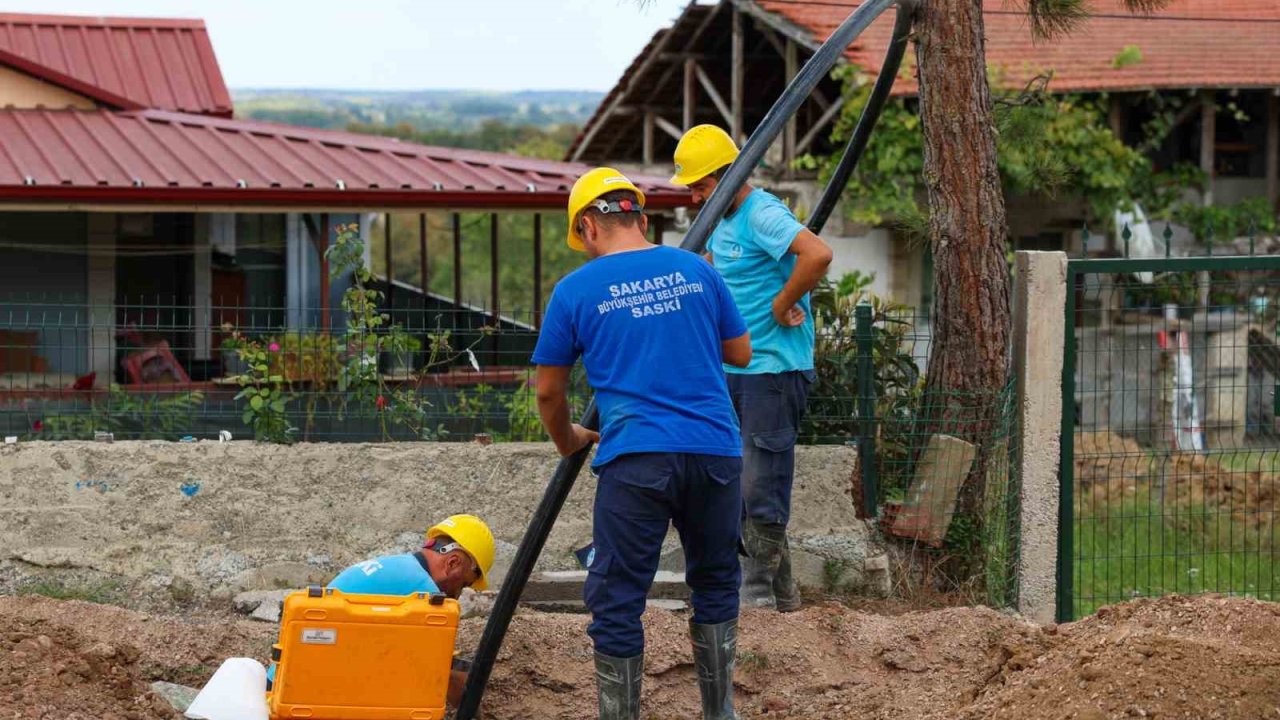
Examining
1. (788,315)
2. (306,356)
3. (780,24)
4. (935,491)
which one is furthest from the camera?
(780,24)

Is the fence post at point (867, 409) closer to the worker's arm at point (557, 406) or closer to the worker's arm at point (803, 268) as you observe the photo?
the worker's arm at point (803, 268)

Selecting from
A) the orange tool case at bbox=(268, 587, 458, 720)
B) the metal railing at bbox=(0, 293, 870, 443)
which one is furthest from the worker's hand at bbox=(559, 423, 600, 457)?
the metal railing at bbox=(0, 293, 870, 443)

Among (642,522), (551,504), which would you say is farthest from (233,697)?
(642,522)

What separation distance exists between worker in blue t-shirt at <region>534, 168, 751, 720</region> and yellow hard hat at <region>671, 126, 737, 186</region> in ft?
4.25

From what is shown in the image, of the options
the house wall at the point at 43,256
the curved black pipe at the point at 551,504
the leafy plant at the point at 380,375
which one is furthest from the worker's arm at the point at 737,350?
the house wall at the point at 43,256

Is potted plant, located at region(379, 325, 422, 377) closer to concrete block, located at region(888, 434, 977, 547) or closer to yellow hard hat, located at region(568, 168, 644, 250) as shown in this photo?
concrete block, located at region(888, 434, 977, 547)

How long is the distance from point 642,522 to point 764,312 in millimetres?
1762

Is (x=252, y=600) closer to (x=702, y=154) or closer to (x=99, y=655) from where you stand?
(x=99, y=655)

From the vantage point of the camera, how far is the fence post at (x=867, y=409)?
24.8 feet

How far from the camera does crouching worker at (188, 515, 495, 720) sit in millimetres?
4777

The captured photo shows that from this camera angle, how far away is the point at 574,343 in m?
4.66

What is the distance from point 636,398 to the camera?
4637mm

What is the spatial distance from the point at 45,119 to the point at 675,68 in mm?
10229

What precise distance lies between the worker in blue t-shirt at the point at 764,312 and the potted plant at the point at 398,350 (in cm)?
197
